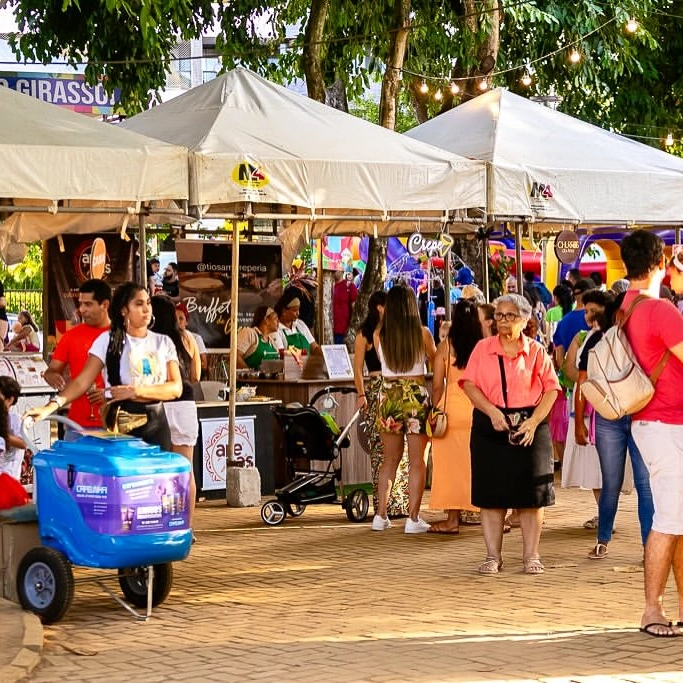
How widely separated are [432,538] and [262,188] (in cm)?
304

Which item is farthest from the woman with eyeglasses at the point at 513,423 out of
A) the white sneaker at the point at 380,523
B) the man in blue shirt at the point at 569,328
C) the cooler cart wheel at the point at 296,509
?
the man in blue shirt at the point at 569,328

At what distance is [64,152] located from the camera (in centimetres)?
1075

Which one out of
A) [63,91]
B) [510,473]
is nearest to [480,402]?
[510,473]

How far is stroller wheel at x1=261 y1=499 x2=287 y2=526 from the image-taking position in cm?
1238

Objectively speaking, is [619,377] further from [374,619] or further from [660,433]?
[374,619]

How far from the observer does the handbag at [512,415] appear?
9.66m

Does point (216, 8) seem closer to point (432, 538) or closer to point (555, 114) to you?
point (555, 114)

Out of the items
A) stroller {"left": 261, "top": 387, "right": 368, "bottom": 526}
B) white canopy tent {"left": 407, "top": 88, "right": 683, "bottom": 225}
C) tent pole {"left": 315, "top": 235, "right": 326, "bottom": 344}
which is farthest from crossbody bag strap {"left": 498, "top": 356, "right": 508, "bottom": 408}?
tent pole {"left": 315, "top": 235, "right": 326, "bottom": 344}

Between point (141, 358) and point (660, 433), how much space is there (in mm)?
3173

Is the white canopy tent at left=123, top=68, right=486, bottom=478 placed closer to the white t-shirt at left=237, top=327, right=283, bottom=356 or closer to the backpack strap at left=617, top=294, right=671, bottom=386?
the white t-shirt at left=237, top=327, right=283, bottom=356

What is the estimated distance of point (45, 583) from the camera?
332 inches

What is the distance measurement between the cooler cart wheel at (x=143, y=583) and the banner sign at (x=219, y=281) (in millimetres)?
7491

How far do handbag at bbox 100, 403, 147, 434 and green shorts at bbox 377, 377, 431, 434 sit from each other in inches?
133

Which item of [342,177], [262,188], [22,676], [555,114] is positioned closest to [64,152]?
[262,188]
